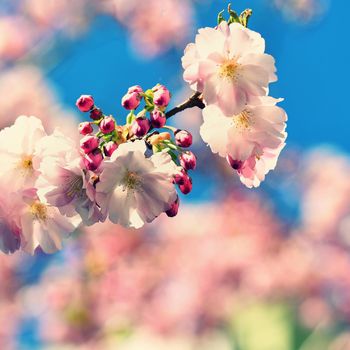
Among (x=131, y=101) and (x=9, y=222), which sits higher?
(x=131, y=101)

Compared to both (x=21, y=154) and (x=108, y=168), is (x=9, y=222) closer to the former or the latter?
(x=21, y=154)

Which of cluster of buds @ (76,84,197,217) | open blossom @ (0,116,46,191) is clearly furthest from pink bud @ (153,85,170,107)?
open blossom @ (0,116,46,191)

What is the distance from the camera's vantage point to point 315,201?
737cm

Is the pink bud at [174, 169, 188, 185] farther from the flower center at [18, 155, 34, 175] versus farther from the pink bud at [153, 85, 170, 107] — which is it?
the flower center at [18, 155, 34, 175]

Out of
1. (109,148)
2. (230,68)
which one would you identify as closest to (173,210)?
(109,148)

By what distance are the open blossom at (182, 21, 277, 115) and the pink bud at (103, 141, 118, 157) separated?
181 mm

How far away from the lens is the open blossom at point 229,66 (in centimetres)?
119

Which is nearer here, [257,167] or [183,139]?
[183,139]

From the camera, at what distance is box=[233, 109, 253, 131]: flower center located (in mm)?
1236

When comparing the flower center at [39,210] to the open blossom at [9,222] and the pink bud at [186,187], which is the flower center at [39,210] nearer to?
the open blossom at [9,222]

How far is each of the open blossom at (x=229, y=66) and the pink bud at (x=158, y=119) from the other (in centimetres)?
8

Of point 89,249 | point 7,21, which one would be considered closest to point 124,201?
point 89,249

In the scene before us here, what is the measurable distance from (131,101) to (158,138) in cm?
9

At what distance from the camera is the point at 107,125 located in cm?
118
